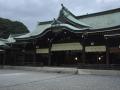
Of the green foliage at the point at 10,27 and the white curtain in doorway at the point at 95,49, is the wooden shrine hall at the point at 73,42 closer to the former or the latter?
the white curtain in doorway at the point at 95,49

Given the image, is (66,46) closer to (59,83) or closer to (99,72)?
(99,72)

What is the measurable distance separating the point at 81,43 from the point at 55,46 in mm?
3943

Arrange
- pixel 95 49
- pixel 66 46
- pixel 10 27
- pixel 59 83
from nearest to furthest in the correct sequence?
pixel 59 83 → pixel 95 49 → pixel 66 46 → pixel 10 27

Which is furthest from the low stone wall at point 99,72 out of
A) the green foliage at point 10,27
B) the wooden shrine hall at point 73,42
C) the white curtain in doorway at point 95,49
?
the green foliage at point 10,27

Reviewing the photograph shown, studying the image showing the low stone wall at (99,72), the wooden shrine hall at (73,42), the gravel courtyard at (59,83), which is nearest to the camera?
the gravel courtyard at (59,83)

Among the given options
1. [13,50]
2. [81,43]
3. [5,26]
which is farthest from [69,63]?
[5,26]

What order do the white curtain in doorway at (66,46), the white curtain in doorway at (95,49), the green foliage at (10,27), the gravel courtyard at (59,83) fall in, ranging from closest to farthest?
the gravel courtyard at (59,83) < the white curtain in doorway at (95,49) < the white curtain in doorway at (66,46) < the green foliage at (10,27)

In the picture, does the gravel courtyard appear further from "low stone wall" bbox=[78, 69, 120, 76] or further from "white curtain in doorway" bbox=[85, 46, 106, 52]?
"white curtain in doorway" bbox=[85, 46, 106, 52]

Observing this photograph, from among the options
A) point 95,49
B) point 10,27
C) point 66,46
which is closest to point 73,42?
point 66,46

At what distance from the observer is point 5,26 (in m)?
58.2

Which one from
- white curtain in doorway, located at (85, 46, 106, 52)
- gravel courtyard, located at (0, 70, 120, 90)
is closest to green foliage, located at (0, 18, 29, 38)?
white curtain in doorway, located at (85, 46, 106, 52)

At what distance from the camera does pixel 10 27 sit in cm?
5981

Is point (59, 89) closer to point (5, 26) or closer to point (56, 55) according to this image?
point (56, 55)

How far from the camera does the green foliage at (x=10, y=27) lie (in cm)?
5688
